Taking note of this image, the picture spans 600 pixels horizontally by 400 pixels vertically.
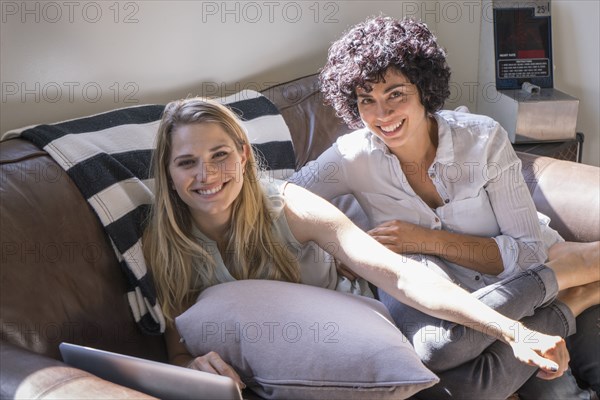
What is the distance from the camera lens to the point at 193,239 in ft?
5.93

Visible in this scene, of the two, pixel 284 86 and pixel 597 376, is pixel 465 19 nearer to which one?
pixel 284 86

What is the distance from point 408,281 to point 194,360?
1.58 feet

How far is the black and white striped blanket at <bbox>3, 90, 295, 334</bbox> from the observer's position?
5.65 feet

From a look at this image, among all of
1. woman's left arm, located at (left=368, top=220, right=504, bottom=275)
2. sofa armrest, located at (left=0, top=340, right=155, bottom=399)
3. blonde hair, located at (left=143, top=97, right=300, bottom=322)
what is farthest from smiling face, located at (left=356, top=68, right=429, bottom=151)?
sofa armrest, located at (left=0, top=340, right=155, bottom=399)

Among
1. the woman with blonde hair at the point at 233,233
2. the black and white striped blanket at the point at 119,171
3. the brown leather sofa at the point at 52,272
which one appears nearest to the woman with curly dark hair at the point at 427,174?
the woman with blonde hair at the point at 233,233

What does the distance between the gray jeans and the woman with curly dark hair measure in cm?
5

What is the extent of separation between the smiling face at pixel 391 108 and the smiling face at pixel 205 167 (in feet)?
1.24

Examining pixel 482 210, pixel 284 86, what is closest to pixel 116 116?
pixel 284 86

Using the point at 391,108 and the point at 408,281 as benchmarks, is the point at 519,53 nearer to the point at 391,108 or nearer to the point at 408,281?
the point at 391,108

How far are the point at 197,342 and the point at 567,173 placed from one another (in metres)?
1.18

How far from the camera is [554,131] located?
2637 millimetres

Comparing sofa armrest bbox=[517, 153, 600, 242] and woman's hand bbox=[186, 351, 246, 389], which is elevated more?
sofa armrest bbox=[517, 153, 600, 242]

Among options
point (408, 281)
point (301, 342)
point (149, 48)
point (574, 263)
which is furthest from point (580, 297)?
point (149, 48)

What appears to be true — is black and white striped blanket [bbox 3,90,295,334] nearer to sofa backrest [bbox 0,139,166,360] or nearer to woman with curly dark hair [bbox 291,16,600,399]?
sofa backrest [bbox 0,139,166,360]
